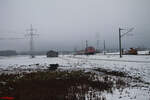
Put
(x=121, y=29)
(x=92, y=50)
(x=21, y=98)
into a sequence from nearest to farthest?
1. (x=21, y=98)
2. (x=121, y=29)
3. (x=92, y=50)

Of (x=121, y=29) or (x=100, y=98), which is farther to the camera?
(x=121, y=29)

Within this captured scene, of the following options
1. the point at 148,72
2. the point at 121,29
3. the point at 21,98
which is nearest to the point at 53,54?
the point at 121,29

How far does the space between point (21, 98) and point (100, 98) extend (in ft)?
14.7

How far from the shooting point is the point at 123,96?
6797 mm

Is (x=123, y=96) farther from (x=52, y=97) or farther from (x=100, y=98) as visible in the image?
(x=52, y=97)

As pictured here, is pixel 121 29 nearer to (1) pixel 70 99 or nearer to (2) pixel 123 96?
(2) pixel 123 96

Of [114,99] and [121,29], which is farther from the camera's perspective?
[121,29]

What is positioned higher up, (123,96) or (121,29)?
(121,29)

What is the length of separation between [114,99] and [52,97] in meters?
3.62

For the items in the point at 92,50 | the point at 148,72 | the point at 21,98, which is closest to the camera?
the point at 21,98

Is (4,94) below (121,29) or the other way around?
below

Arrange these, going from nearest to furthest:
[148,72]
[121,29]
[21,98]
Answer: [21,98], [148,72], [121,29]

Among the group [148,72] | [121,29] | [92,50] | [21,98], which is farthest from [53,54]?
[21,98]

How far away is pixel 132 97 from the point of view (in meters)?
6.62
